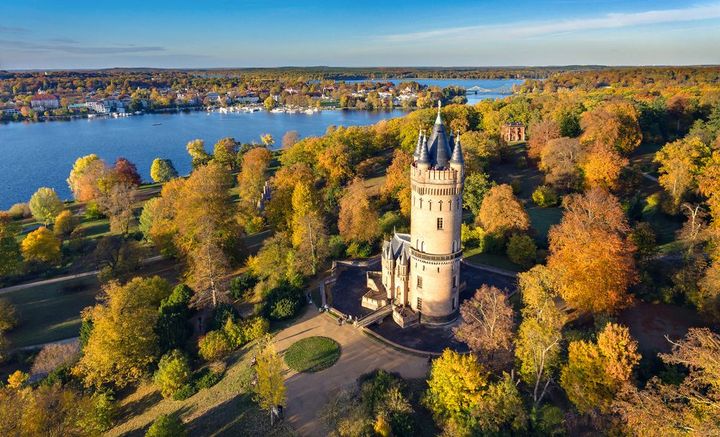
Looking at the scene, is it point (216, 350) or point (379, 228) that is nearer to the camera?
point (216, 350)

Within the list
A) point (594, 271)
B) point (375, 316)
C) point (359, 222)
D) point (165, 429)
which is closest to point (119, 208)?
point (359, 222)

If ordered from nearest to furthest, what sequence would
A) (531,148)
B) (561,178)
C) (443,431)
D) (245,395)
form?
(443,431) < (245,395) < (561,178) < (531,148)

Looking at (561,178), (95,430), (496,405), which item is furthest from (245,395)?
(561,178)

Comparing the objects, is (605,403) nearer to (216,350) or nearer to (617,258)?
(617,258)

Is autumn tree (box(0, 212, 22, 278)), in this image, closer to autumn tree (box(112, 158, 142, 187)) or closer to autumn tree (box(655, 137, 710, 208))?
autumn tree (box(112, 158, 142, 187))

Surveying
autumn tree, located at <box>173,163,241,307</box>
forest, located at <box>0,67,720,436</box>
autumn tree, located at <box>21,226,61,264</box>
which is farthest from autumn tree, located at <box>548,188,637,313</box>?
autumn tree, located at <box>21,226,61,264</box>

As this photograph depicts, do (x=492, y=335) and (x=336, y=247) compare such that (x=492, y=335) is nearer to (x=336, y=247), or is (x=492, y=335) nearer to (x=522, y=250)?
(x=522, y=250)

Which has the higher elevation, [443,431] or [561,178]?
[561,178]

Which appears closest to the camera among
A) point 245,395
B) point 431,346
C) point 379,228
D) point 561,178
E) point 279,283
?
point 245,395
